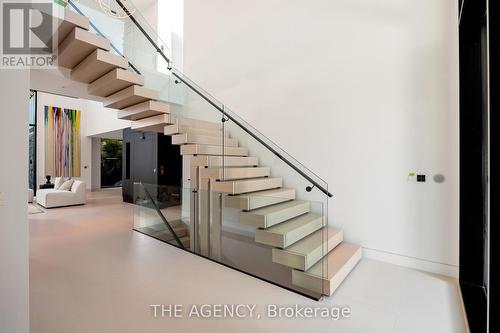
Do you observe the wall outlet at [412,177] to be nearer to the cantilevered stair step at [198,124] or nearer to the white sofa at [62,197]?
the cantilevered stair step at [198,124]

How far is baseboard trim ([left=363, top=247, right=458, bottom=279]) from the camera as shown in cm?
Answer: 314

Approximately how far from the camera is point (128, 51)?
14.8 feet

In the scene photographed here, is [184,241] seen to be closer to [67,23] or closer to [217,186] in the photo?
[217,186]

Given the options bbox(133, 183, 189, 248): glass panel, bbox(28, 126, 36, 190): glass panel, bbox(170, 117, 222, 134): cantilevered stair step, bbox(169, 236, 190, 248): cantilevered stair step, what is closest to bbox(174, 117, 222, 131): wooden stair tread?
bbox(170, 117, 222, 134): cantilevered stair step

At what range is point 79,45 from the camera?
3621 mm

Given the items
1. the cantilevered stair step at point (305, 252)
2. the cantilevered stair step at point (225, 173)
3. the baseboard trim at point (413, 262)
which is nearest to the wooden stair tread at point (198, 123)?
the cantilevered stair step at point (225, 173)

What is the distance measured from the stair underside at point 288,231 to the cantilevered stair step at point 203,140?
1972 millimetres

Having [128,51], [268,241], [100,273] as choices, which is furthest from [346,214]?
[128,51]

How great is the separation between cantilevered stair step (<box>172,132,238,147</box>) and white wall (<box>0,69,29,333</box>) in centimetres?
256

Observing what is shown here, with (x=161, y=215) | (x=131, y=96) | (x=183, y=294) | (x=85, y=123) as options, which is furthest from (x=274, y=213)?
(x=85, y=123)

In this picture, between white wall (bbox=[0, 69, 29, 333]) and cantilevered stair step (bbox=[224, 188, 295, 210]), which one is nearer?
white wall (bbox=[0, 69, 29, 333])

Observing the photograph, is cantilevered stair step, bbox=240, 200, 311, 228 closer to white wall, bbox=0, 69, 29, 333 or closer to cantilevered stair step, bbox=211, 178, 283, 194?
cantilevered stair step, bbox=211, 178, 283, 194

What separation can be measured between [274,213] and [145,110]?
2.99 m

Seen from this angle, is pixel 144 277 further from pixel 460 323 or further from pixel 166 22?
pixel 166 22
